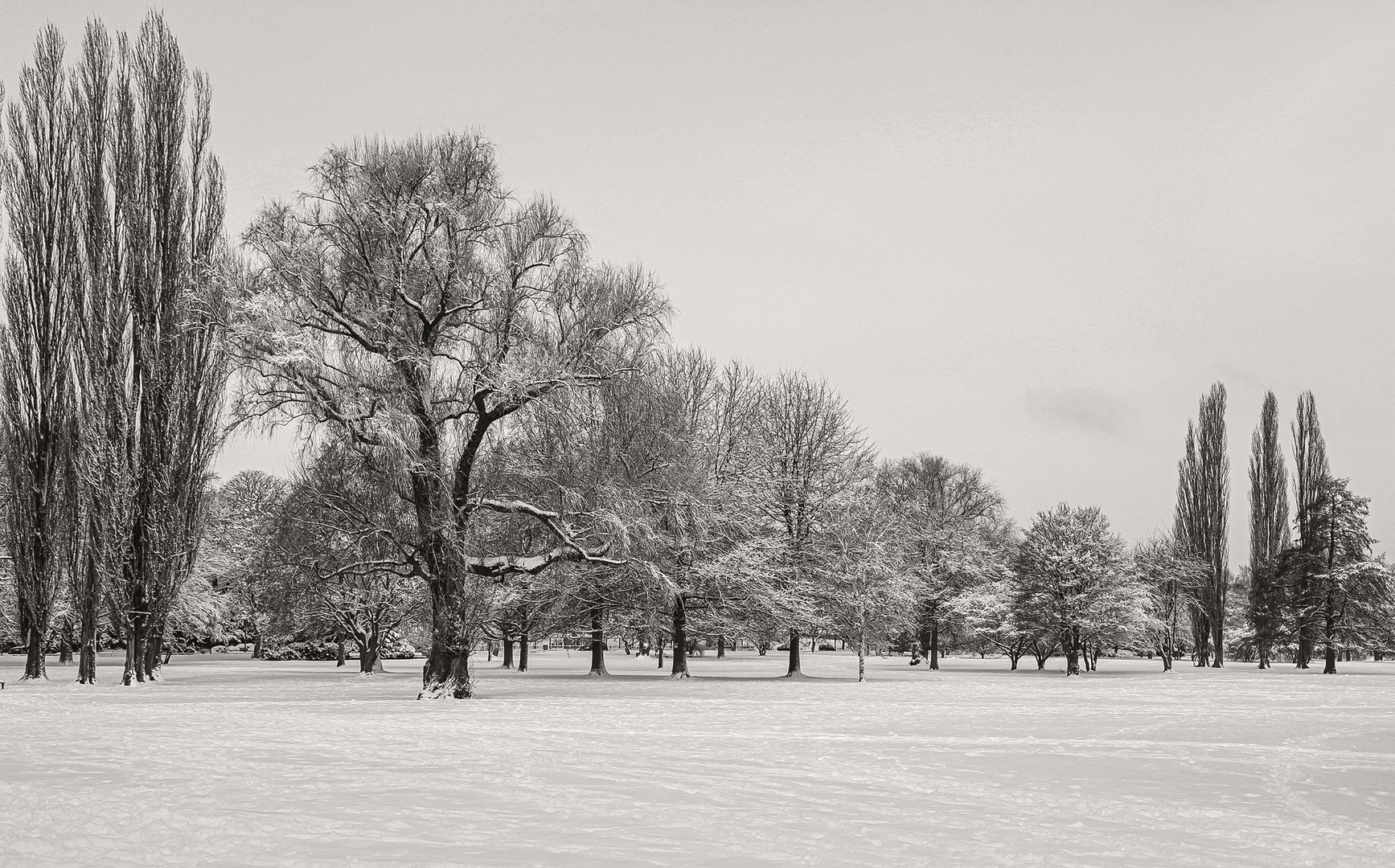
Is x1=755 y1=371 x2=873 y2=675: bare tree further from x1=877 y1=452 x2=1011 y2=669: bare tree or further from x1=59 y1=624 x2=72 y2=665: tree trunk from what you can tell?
x1=59 y1=624 x2=72 y2=665: tree trunk

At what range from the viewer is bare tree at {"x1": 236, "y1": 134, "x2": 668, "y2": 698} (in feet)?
80.7

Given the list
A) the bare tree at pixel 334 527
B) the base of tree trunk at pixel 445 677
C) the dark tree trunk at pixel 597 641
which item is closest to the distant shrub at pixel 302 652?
the dark tree trunk at pixel 597 641

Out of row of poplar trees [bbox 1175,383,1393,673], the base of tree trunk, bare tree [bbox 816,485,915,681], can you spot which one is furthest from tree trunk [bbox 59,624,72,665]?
row of poplar trees [bbox 1175,383,1393,673]

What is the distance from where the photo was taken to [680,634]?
134 ft

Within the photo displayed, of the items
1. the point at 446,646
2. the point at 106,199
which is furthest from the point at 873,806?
the point at 106,199

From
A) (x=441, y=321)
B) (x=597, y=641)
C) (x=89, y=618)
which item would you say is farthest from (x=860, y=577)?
(x=89, y=618)

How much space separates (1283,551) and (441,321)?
52.3 meters

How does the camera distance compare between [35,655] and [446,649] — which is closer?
[446,649]

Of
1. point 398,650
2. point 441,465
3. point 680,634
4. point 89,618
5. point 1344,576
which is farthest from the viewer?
point 398,650

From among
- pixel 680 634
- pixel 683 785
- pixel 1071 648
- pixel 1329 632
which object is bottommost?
pixel 1071 648

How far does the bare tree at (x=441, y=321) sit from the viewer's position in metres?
24.6

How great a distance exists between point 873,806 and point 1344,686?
3864cm

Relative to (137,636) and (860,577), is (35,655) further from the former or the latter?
(860,577)

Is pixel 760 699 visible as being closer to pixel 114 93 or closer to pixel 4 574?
pixel 114 93
